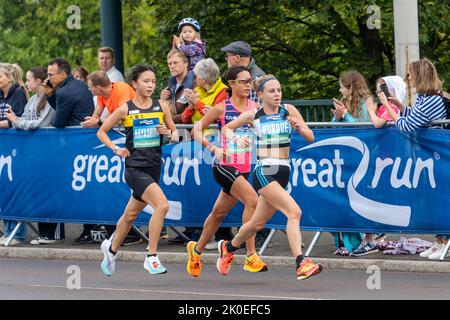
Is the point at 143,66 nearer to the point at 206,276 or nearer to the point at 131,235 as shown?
the point at 206,276

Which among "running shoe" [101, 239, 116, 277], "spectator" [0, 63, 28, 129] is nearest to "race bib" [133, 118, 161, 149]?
"running shoe" [101, 239, 116, 277]

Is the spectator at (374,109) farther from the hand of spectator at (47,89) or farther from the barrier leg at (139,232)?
the hand of spectator at (47,89)

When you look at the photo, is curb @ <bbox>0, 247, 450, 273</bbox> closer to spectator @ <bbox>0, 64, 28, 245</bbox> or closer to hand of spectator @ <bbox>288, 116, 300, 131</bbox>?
spectator @ <bbox>0, 64, 28, 245</bbox>

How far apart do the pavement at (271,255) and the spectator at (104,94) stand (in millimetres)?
1499

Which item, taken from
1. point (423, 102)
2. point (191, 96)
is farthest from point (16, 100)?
point (423, 102)

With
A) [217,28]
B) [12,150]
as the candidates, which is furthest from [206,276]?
[217,28]

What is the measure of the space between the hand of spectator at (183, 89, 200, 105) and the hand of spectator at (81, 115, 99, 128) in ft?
4.20

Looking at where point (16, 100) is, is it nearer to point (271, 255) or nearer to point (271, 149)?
point (271, 255)

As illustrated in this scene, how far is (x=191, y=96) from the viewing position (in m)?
14.3

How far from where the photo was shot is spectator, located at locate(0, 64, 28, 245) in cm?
1616

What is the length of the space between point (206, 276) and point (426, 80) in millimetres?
2967

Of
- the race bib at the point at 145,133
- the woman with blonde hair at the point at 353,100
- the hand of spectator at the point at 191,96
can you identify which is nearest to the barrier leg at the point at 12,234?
the hand of spectator at the point at 191,96

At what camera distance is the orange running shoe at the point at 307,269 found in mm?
11328

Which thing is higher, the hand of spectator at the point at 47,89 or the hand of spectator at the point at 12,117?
the hand of spectator at the point at 47,89
